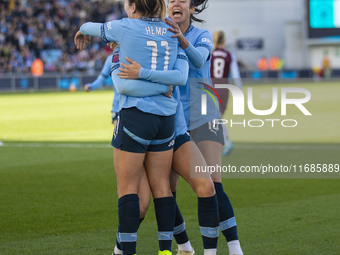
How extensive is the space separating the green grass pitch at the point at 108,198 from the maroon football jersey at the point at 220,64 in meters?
1.24

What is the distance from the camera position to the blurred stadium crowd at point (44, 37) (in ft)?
133

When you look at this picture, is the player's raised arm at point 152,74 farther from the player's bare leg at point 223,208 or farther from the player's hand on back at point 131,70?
the player's bare leg at point 223,208

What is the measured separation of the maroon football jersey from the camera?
11.0 meters

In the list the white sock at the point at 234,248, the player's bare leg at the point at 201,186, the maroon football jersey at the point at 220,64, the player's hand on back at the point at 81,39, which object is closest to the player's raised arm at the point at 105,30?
the player's hand on back at the point at 81,39

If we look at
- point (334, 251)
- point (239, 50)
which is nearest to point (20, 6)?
point (239, 50)

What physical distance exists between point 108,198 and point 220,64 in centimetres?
376

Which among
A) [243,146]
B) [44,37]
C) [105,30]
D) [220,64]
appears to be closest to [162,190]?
[105,30]

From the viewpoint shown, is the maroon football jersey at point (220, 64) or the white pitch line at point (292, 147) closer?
the maroon football jersey at point (220, 64)


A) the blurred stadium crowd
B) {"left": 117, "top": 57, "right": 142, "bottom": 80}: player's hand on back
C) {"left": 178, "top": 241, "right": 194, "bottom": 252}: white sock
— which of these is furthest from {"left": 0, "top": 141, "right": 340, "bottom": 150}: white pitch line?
the blurred stadium crowd

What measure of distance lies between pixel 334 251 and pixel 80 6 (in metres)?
43.6

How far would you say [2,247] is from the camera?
19.0 feet

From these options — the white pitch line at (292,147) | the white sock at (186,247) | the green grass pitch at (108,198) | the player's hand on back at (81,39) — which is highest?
the player's hand on back at (81,39)

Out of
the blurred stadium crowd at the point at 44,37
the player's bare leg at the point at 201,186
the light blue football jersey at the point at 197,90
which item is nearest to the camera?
the player's bare leg at the point at 201,186

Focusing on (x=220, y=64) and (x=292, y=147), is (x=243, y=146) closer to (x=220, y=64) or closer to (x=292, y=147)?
(x=292, y=147)
